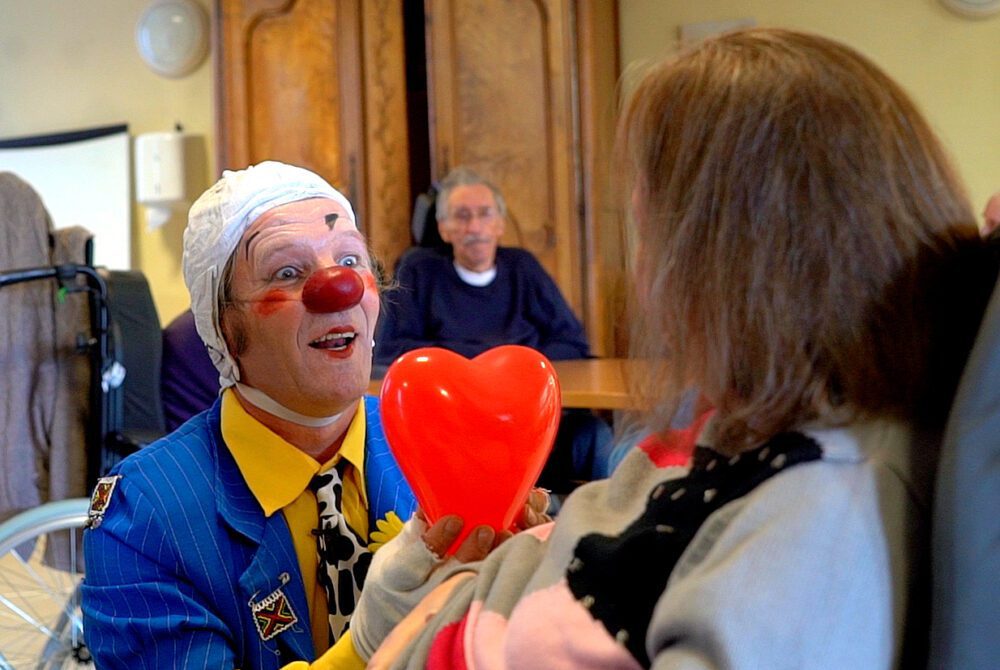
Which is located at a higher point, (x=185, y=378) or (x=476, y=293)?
(x=476, y=293)

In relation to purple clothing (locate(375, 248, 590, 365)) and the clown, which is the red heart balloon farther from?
purple clothing (locate(375, 248, 590, 365))

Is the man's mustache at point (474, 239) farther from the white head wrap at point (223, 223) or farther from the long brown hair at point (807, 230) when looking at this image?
the long brown hair at point (807, 230)

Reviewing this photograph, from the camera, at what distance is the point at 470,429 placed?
3.21 ft

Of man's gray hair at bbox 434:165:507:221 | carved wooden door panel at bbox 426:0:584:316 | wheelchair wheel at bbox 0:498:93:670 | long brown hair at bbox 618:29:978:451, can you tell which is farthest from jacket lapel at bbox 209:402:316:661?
carved wooden door panel at bbox 426:0:584:316

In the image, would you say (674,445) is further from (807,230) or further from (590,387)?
(590,387)

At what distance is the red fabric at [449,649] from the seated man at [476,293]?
8.43 feet

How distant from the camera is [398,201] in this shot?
14.1ft

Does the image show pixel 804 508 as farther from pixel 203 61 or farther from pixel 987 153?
pixel 203 61

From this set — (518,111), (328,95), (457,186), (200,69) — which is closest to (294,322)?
(457,186)

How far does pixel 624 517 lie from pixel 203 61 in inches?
194

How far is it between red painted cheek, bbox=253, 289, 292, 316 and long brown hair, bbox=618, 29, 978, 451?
2.10ft

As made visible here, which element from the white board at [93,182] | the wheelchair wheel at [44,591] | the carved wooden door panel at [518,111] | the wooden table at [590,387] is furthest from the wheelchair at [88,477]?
the white board at [93,182]

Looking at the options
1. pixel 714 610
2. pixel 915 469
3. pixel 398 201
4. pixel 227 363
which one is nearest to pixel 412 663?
pixel 714 610

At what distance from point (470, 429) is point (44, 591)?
173cm
